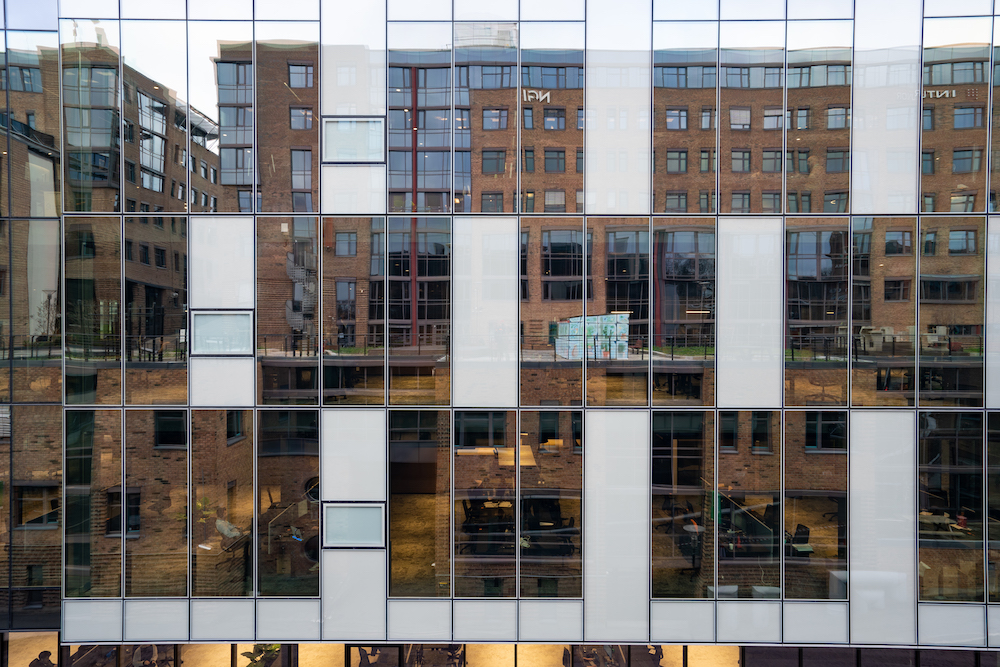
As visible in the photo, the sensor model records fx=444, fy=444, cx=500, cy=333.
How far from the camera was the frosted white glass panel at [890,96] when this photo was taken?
10.3 m

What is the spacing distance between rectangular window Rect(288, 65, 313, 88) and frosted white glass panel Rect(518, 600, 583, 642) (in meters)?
13.3

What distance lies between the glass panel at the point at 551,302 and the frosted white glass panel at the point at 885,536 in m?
6.96

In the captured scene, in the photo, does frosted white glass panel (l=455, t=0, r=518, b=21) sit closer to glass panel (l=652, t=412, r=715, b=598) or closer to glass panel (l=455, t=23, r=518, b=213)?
glass panel (l=455, t=23, r=518, b=213)

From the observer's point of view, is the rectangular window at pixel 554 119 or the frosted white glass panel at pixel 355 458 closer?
the rectangular window at pixel 554 119

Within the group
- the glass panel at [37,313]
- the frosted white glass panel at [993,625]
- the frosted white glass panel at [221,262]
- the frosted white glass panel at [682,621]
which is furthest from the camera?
the glass panel at [37,313]

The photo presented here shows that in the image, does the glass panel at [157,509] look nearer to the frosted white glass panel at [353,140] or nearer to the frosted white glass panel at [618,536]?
the frosted white glass panel at [353,140]

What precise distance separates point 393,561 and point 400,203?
849 cm

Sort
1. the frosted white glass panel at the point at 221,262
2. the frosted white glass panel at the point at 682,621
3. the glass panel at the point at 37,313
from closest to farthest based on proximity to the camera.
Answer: the frosted white glass panel at the point at 682,621 < the frosted white glass panel at the point at 221,262 < the glass panel at the point at 37,313

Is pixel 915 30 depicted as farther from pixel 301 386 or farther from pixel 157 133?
pixel 157 133

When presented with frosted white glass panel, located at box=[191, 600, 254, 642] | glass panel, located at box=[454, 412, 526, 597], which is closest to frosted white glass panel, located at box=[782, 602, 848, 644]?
glass panel, located at box=[454, 412, 526, 597]

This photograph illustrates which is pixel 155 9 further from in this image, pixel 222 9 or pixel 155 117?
pixel 155 117

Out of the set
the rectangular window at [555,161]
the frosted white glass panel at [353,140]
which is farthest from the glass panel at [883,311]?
the frosted white glass panel at [353,140]

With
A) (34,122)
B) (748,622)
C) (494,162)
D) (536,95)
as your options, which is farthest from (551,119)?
→ (748,622)

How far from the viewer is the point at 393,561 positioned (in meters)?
10.5
